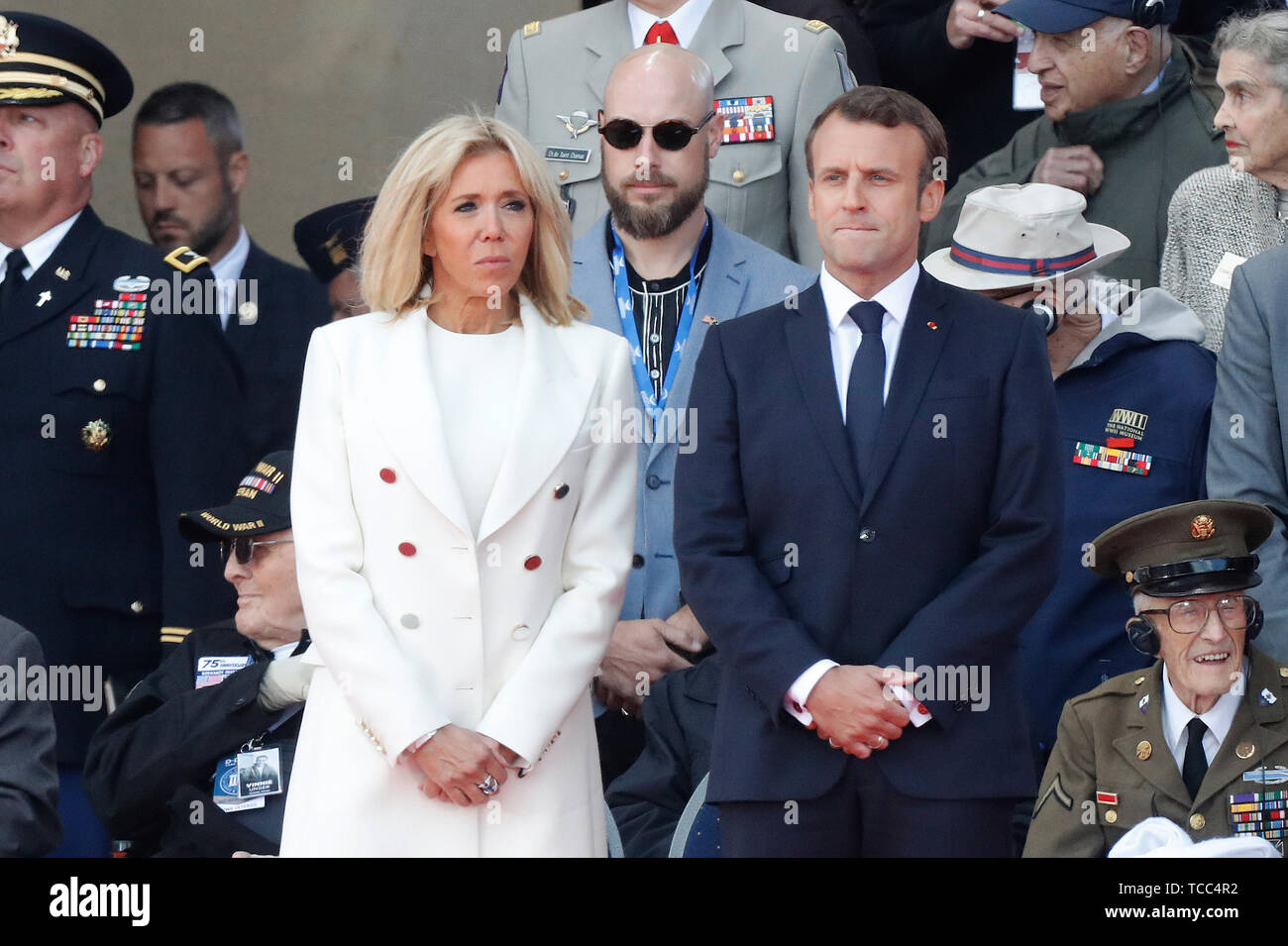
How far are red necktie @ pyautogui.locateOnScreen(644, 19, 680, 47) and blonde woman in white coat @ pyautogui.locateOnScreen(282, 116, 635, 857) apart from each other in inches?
66.9

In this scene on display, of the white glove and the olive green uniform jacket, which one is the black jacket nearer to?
the white glove

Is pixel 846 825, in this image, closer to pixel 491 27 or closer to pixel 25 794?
pixel 25 794

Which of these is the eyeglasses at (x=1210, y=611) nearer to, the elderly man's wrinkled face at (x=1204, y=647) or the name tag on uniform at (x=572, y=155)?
the elderly man's wrinkled face at (x=1204, y=647)

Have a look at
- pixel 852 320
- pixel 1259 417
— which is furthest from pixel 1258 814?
pixel 852 320

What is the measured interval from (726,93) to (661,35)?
27 centimetres

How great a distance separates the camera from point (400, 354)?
4332mm

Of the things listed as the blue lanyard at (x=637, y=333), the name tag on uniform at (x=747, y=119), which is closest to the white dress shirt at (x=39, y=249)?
the blue lanyard at (x=637, y=333)

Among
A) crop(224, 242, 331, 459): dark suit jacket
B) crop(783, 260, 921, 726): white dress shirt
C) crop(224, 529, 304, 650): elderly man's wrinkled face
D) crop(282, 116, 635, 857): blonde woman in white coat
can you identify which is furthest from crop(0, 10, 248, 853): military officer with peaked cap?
crop(783, 260, 921, 726): white dress shirt

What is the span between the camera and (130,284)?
19.0 feet

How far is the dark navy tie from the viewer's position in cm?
422

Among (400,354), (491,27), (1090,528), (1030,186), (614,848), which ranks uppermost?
(491,27)
